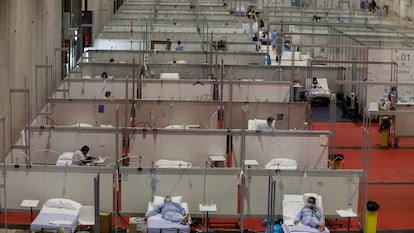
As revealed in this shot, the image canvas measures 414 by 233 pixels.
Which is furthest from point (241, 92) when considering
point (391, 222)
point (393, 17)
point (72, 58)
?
point (393, 17)

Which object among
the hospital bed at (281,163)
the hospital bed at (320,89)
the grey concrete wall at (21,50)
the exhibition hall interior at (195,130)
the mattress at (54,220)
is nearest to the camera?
the mattress at (54,220)

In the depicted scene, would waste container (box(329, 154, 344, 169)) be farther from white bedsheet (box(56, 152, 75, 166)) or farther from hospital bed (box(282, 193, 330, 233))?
white bedsheet (box(56, 152, 75, 166))

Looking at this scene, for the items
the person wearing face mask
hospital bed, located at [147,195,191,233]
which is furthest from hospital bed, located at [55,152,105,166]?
the person wearing face mask

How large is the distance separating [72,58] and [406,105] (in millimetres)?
12073

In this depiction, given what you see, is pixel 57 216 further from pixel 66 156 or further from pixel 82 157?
pixel 66 156

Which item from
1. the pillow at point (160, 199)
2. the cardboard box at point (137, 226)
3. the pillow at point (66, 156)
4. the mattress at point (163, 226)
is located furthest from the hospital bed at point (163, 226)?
the pillow at point (66, 156)

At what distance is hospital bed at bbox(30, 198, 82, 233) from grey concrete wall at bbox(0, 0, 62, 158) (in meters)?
3.54

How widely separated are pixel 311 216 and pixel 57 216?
4.00m

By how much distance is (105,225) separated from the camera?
1293cm

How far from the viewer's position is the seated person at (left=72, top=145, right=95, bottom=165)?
587 inches

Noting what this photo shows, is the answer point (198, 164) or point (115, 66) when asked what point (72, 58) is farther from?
point (198, 164)

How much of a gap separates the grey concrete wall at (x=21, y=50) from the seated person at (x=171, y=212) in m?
4.58

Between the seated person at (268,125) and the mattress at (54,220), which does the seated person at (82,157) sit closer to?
the mattress at (54,220)

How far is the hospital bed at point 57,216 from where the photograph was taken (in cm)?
1219
